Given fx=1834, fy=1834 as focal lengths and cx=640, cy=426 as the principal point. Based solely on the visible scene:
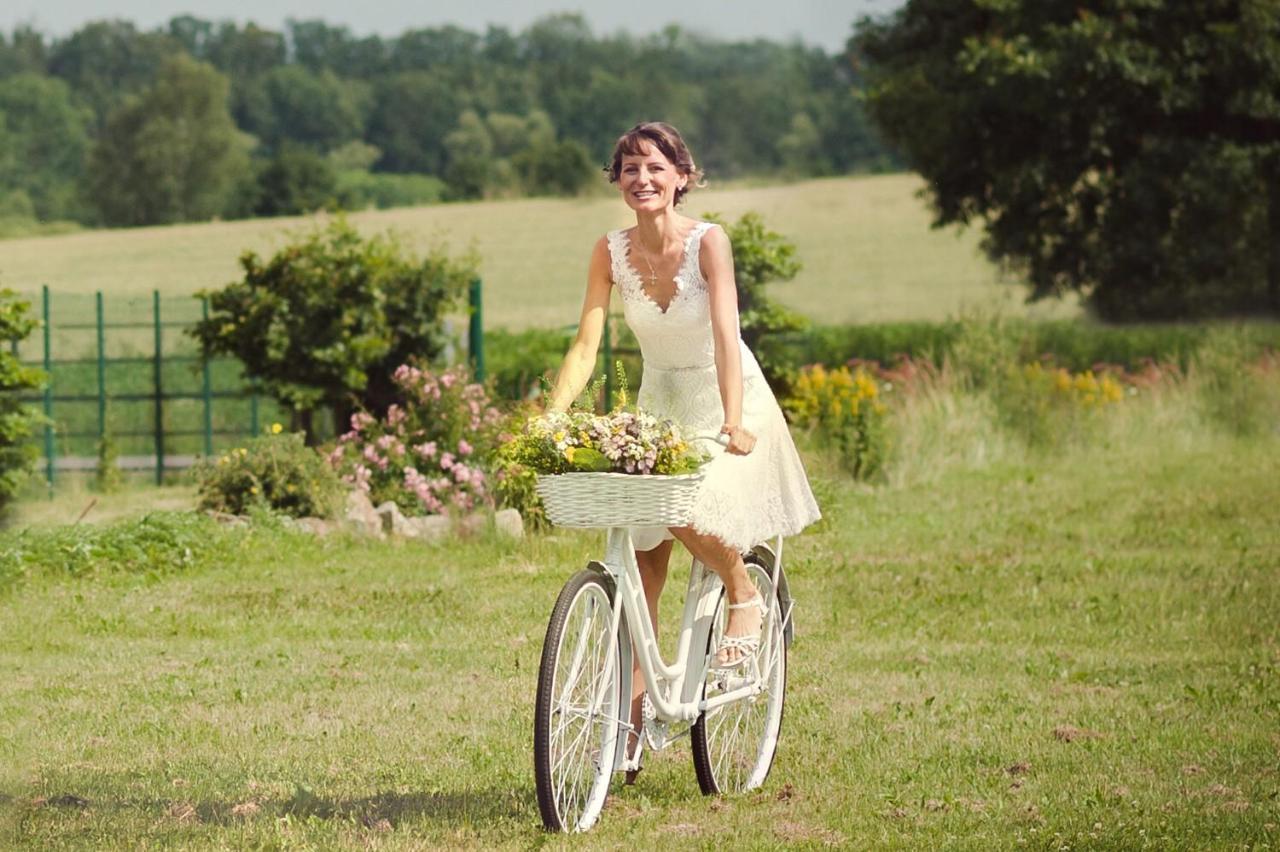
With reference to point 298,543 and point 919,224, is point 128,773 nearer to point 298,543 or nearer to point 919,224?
point 298,543

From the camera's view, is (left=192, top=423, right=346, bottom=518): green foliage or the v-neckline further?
(left=192, top=423, right=346, bottom=518): green foliage

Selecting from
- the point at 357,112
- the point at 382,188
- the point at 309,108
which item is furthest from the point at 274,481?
the point at 382,188

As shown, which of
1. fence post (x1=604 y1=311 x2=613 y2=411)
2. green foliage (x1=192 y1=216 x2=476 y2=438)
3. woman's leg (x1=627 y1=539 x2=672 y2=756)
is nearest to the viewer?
woman's leg (x1=627 y1=539 x2=672 y2=756)

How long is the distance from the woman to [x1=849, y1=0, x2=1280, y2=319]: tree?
67.3ft

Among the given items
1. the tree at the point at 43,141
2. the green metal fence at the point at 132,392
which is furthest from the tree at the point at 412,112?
the green metal fence at the point at 132,392

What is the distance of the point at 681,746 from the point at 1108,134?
21901 millimetres

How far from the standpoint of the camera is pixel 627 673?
17.2ft

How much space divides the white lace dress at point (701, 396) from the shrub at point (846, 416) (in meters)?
9.74

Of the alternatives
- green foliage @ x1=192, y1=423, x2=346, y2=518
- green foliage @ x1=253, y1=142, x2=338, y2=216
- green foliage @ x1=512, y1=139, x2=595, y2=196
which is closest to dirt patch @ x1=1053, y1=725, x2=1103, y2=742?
green foliage @ x1=192, y1=423, x2=346, y2=518

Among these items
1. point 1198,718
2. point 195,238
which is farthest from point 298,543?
point 195,238

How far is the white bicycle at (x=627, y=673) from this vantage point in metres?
4.88

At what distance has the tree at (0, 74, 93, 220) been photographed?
1415 inches

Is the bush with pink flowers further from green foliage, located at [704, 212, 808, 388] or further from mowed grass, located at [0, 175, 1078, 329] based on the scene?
mowed grass, located at [0, 175, 1078, 329]

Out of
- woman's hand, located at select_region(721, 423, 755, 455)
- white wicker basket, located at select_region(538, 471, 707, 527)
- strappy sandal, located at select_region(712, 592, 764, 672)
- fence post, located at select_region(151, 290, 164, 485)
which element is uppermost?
woman's hand, located at select_region(721, 423, 755, 455)
